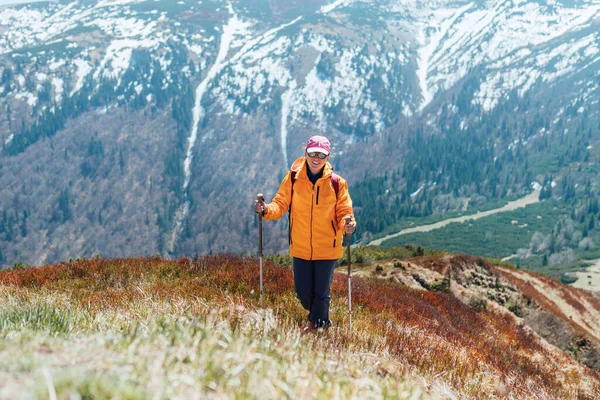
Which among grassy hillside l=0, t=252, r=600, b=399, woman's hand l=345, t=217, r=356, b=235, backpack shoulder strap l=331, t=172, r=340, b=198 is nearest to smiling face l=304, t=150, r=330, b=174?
backpack shoulder strap l=331, t=172, r=340, b=198

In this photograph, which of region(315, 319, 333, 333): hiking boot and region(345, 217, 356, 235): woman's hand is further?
region(315, 319, 333, 333): hiking boot

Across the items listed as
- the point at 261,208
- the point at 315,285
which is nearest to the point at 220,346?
the point at 315,285

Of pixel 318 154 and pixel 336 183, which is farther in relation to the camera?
pixel 336 183

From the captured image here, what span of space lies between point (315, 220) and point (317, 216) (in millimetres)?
64

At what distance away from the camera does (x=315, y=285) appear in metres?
7.02

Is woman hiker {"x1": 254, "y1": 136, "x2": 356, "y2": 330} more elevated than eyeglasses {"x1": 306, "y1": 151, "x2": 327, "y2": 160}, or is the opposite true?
eyeglasses {"x1": 306, "y1": 151, "x2": 327, "y2": 160}

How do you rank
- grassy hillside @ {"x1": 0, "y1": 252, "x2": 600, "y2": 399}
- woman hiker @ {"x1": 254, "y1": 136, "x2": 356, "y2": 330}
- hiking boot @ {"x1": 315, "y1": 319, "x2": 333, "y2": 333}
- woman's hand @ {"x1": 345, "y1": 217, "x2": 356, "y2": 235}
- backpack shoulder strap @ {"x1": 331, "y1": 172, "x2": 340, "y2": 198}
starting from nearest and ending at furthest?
grassy hillside @ {"x1": 0, "y1": 252, "x2": 600, "y2": 399} → woman's hand @ {"x1": 345, "y1": 217, "x2": 356, "y2": 235} → hiking boot @ {"x1": 315, "y1": 319, "x2": 333, "y2": 333} → woman hiker @ {"x1": 254, "y1": 136, "x2": 356, "y2": 330} → backpack shoulder strap @ {"x1": 331, "y1": 172, "x2": 340, "y2": 198}

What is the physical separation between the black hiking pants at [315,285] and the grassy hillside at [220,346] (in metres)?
0.27

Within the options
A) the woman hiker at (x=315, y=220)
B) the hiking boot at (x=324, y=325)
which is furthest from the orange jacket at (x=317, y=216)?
the hiking boot at (x=324, y=325)

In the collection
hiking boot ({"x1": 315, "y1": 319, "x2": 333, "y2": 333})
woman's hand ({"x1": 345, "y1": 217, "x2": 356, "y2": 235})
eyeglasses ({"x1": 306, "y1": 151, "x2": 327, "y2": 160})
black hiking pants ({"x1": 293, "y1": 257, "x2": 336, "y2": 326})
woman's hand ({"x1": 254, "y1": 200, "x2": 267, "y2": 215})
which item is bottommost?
hiking boot ({"x1": 315, "y1": 319, "x2": 333, "y2": 333})

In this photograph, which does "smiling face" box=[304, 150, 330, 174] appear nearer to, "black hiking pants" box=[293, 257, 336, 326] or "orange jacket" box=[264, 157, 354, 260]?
"orange jacket" box=[264, 157, 354, 260]

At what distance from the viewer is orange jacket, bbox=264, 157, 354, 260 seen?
691 centimetres

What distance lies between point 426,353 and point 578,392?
5.18m

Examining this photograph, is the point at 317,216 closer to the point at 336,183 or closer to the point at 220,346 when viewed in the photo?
the point at 336,183
